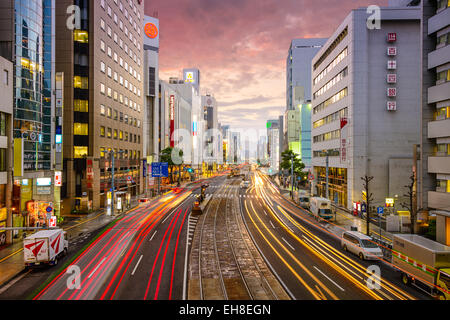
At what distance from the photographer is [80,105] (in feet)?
160

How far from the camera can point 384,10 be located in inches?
1770

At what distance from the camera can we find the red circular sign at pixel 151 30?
102m

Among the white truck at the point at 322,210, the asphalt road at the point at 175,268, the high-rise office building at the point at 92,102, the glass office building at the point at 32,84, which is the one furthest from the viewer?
the high-rise office building at the point at 92,102

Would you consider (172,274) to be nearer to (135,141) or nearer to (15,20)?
(15,20)

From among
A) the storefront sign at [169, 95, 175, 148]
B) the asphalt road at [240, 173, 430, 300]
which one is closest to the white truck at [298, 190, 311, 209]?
the asphalt road at [240, 173, 430, 300]

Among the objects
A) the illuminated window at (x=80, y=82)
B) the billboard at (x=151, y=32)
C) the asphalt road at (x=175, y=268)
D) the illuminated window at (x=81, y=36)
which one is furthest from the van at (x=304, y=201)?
the billboard at (x=151, y=32)

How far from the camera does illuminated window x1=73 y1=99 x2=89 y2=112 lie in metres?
48.3

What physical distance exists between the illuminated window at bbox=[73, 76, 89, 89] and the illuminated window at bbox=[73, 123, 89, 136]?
22.8ft

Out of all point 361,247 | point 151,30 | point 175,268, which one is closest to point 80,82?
point 175,268

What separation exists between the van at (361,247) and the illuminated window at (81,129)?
45.6 meters

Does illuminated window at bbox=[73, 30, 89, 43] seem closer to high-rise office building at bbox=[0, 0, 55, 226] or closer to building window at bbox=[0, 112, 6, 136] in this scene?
high-rise office building at bbox=[0, 0, 55, 226]

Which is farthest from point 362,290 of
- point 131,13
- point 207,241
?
point 131,13

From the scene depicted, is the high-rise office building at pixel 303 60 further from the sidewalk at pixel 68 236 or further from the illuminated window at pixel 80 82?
the sidewalk at pixel 68 236

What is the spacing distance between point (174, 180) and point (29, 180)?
72978 mm
